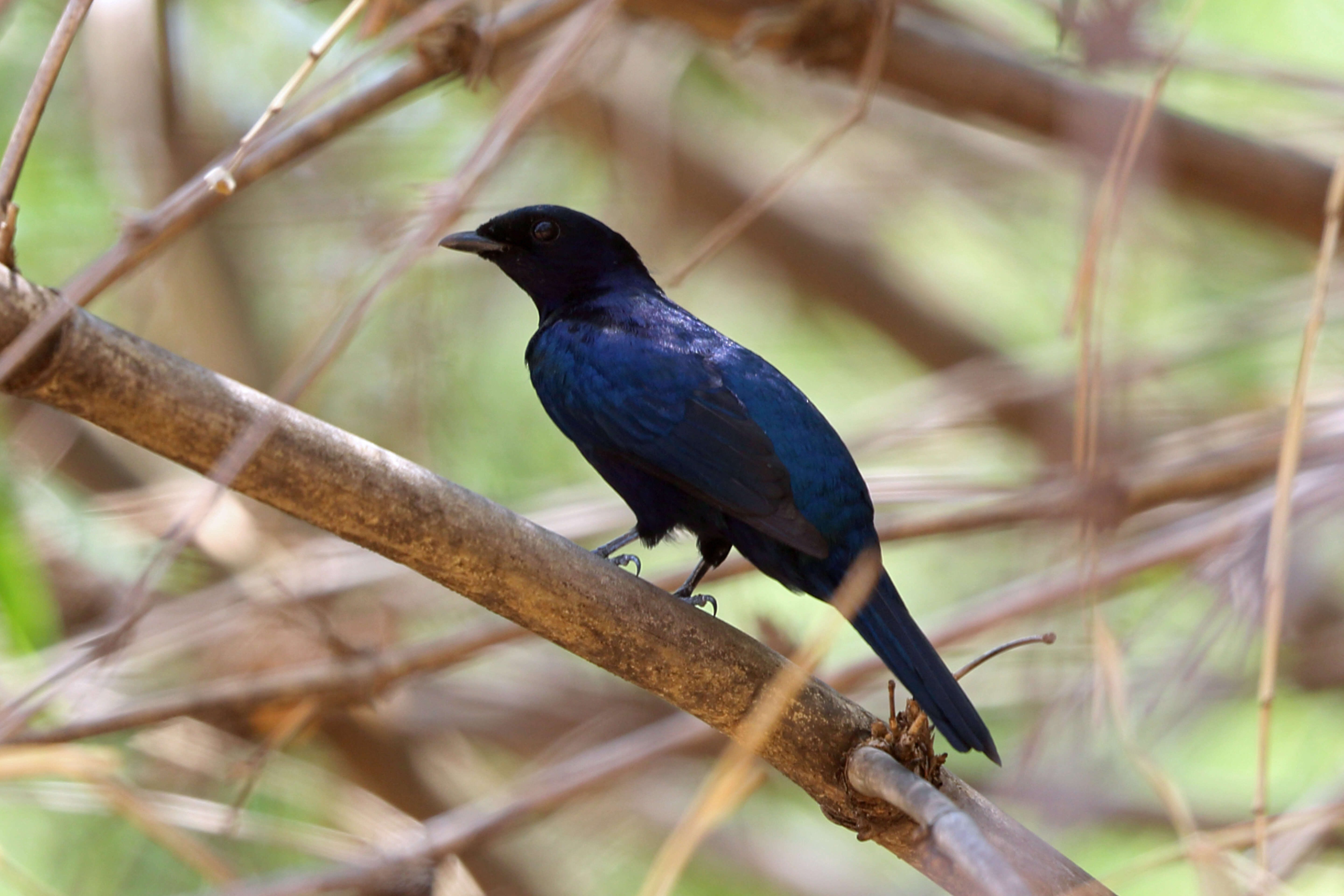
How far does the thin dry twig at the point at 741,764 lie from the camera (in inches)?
78.2

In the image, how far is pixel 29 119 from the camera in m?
1.93

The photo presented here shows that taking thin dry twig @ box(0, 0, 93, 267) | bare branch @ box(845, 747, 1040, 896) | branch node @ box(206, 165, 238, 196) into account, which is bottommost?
bare branch @ box(845, 747, 1040, 896)

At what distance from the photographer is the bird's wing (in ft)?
9.72

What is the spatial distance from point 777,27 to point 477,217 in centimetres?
232

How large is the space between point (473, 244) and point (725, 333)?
357cm

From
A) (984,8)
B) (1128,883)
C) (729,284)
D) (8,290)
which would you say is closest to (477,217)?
(729,284)

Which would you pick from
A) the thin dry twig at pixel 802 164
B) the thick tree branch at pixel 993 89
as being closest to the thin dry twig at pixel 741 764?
the thin dry twig at pixel 802 164

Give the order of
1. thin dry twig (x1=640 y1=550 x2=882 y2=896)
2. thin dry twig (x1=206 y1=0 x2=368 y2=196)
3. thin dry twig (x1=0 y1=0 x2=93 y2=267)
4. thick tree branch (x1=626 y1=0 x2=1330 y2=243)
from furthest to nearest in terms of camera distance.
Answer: thick tree branch (x1=626 y1=0 x2=1330 y2=243)
thin dry twig (x1=206 y1=0 x2=368 y2=196)
thin dry twig (x1=640 y1=550 x2=882 y2=896)
thin dry twig (x1=0 y1=0 x2=93 y2=267)

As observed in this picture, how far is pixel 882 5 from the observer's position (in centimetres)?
379

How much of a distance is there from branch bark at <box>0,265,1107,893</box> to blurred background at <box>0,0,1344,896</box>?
0.71 meters

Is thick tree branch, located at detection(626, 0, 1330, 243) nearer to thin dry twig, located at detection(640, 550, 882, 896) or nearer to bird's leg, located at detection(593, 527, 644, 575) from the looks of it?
bird's leg, located at detection(593, 527, 644, 575)

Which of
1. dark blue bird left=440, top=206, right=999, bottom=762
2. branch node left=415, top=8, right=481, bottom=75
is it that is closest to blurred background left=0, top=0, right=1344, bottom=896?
branch node left=415, top=8, right=481, bottom=75

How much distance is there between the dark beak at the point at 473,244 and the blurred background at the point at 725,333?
12.4 inches

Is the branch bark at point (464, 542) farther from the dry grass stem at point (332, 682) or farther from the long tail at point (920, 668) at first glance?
the dry grass stem at point (332, 682)
